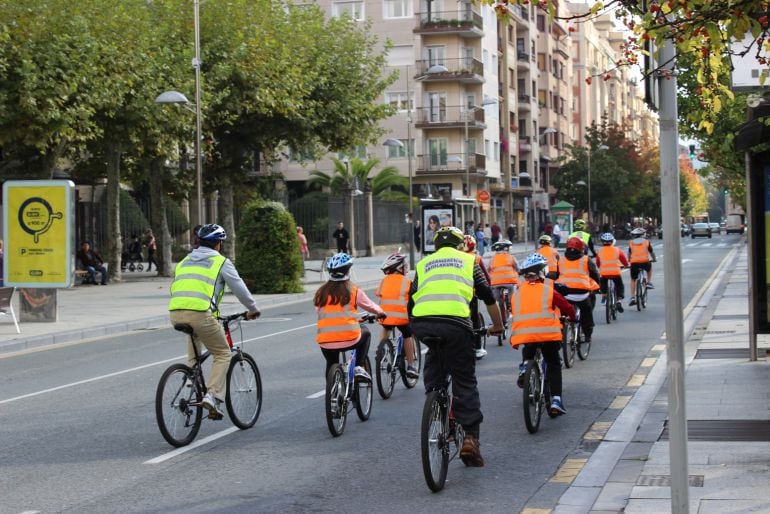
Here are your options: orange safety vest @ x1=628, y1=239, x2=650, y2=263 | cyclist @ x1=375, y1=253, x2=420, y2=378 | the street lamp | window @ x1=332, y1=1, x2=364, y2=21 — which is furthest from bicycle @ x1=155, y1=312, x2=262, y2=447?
window @ x1=332, y1=1, x2=364, y2=21

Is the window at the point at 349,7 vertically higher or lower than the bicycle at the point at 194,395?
higher

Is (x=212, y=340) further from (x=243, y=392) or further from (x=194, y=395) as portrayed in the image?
(x=243, y=392)

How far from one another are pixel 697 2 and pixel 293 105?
30.3m

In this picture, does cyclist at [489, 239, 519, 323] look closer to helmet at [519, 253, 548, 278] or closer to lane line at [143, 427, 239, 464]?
helmet at [519, 253, 548, 278]

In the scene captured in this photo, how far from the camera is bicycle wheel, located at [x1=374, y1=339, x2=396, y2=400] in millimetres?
11461

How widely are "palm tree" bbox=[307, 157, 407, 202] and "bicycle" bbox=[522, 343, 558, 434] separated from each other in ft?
159

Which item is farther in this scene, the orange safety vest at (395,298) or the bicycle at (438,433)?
the orange safety vest at (395,298)

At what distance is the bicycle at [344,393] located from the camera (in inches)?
368

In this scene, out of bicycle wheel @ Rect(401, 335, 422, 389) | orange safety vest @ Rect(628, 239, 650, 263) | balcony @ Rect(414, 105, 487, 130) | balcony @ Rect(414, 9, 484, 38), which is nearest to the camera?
bicycle wheel @ Rect(401, 335, 422, 389)

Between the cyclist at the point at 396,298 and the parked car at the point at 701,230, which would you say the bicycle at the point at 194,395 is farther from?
the parked car at the point at 701,230

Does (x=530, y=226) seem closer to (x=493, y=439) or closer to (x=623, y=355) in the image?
(x=623, y=355)

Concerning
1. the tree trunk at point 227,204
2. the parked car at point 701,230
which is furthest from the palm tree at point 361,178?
the parked car at point 701,230

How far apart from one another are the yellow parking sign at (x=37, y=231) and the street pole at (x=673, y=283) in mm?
16766

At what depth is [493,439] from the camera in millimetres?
9391
